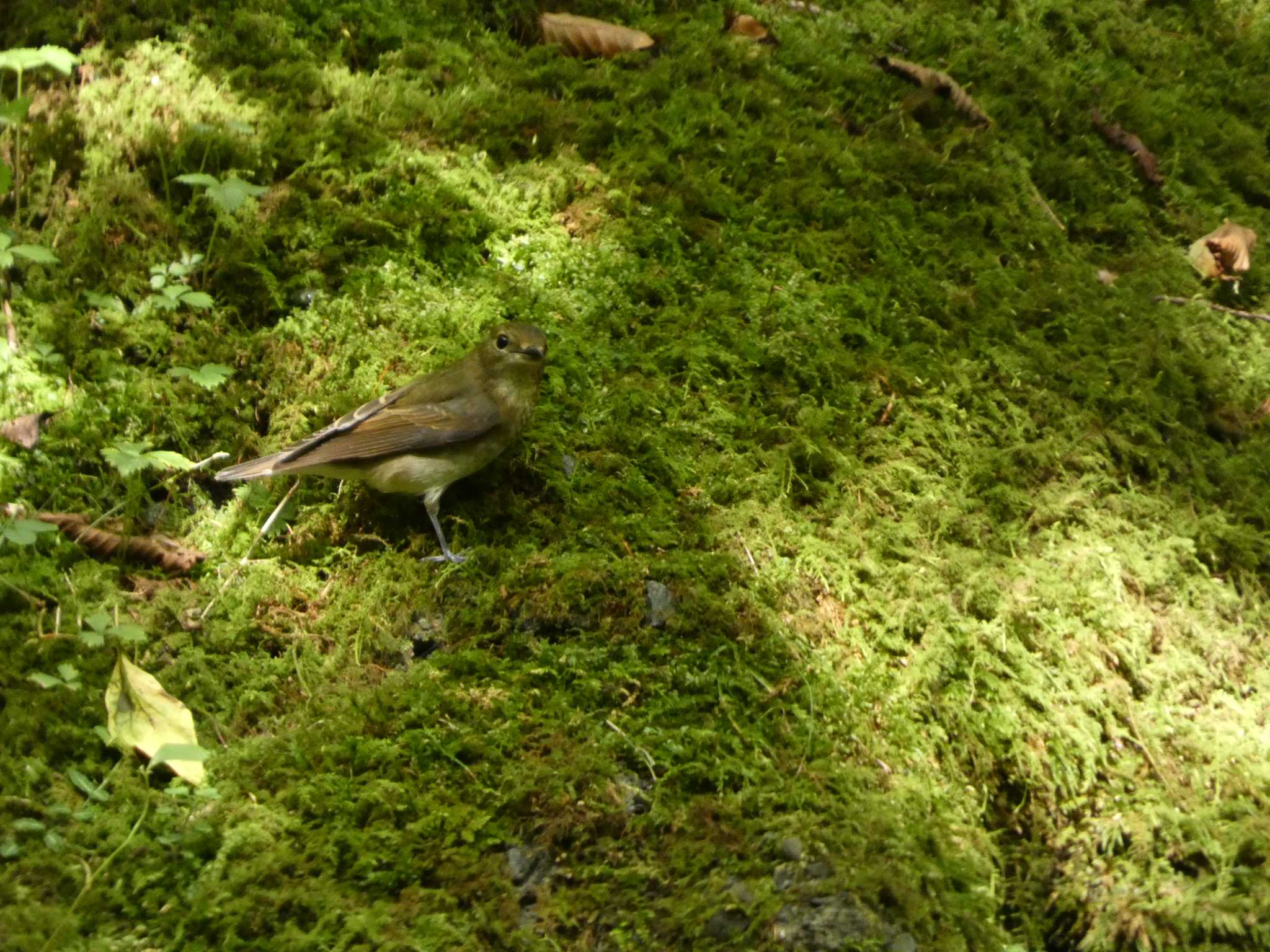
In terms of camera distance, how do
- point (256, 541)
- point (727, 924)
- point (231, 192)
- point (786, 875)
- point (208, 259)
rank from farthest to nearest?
point (208, 259), point (231, 192), point (256, 541), point (786, 875), point (727, 924)

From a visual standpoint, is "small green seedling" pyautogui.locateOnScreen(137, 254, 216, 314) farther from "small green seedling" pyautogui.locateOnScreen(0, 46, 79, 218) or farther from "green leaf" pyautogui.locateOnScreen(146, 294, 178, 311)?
"small green seedling" pyautogui.locateOnScreen(0, 46, 79, 218)

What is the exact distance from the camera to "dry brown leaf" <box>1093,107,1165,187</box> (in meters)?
5.52

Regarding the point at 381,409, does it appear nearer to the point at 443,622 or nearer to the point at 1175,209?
the point at 443,622

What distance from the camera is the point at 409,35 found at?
505 cm

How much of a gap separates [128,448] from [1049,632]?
3.37 m

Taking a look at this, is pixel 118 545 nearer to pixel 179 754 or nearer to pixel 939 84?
pixel 179 754

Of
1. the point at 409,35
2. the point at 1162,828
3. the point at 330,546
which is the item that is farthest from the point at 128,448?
the point at 1162,828

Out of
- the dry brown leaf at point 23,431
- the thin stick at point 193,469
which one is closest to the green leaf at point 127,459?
the thin stick at point 193,469

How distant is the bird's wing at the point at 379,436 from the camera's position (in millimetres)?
3602

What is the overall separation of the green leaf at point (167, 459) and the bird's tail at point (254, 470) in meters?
0.15

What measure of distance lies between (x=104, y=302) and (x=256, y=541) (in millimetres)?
1311

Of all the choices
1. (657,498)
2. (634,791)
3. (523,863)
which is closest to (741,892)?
(634,791)

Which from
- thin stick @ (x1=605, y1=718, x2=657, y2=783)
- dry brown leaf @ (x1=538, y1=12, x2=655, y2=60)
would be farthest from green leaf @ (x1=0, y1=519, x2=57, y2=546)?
dry brown leaf @ (x1=538, y1=12, x2=655, y2=60)

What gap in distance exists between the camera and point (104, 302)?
414 cm
